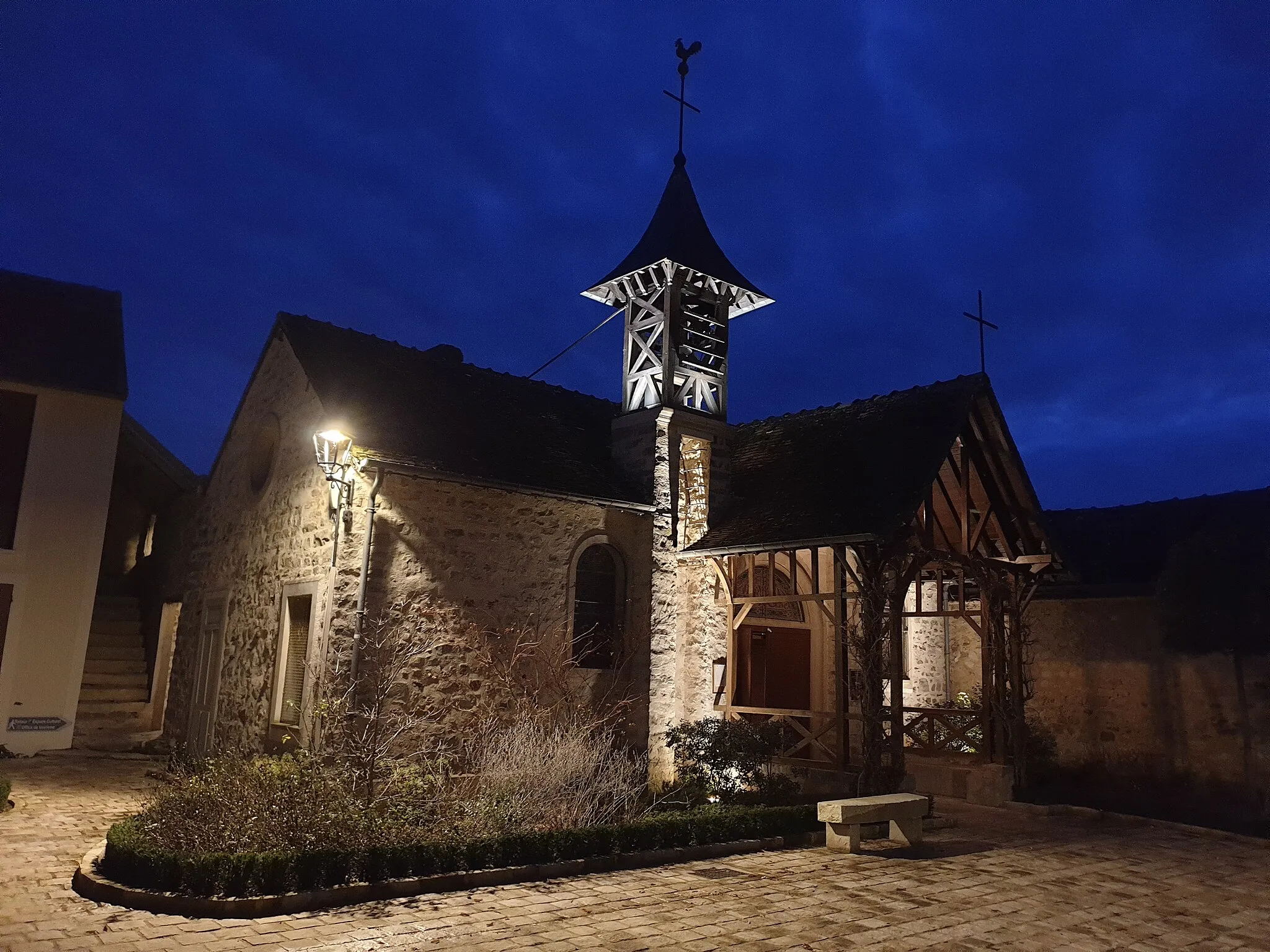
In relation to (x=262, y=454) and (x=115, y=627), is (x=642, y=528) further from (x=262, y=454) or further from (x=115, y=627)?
(x=115, y=627)

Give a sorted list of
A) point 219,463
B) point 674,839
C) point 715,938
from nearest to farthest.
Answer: point 715,938 → point 674,839 → point 219,463

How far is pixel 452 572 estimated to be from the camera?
10758 millimetres

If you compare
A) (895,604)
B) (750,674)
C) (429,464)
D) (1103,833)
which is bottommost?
(1103,833)

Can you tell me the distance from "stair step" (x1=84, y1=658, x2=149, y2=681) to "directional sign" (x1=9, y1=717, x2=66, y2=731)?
220 centimetres

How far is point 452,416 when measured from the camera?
12156 millimetres

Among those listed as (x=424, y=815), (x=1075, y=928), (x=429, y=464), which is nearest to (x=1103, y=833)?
(x=1075, y=928)

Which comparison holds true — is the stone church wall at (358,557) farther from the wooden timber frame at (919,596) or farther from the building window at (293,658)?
the wooden timber frame at (919,596)

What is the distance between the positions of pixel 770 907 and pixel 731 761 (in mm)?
4100

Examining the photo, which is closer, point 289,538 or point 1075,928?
point 1075,928

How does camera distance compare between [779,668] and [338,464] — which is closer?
[338,464]

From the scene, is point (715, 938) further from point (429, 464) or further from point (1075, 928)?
point (429, 464)

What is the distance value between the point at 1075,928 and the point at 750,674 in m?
7.96

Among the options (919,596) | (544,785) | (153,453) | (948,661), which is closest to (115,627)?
(153,453)

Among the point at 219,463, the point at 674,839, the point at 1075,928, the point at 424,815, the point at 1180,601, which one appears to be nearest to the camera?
the point at 1075,928
